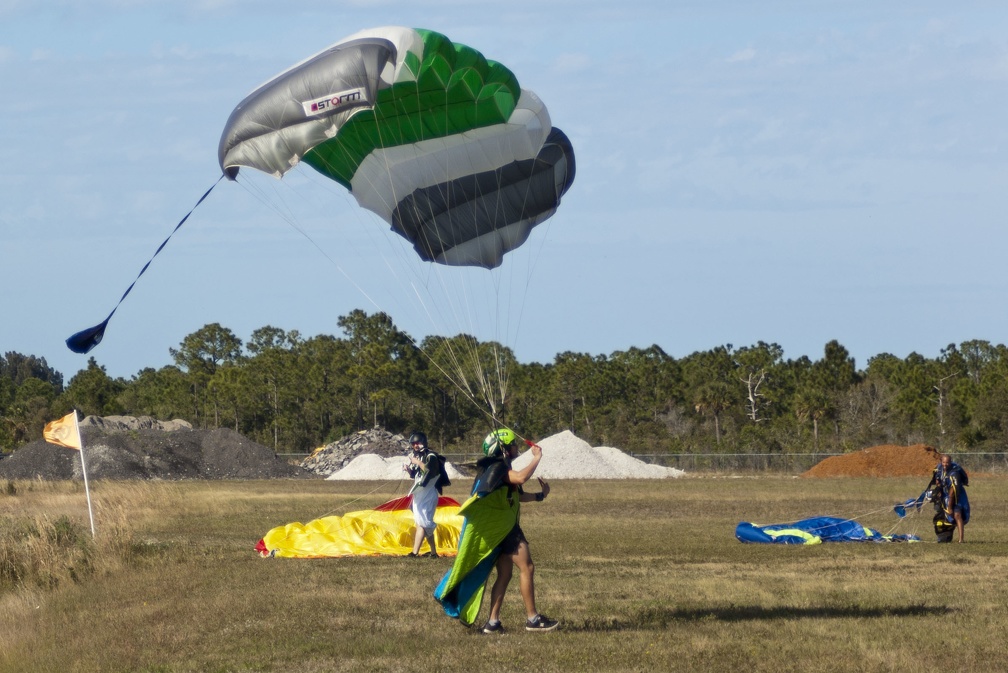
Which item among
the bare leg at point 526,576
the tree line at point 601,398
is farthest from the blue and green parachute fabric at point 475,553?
the tree line at point 601,398

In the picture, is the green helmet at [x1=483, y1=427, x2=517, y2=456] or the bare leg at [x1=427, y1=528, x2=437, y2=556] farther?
the bare leg at [x1=427, y1=528, x2=437, y2=556]

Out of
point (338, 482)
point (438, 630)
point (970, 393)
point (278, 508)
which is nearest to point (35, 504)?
point (278, 508)

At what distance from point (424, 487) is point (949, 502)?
23.8 ft

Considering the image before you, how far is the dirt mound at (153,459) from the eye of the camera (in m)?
48.4

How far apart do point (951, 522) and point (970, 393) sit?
43647 mm

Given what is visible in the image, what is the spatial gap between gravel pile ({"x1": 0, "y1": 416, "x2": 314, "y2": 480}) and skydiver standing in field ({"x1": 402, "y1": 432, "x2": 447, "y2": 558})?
35.0 metres

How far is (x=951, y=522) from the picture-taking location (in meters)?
16.6

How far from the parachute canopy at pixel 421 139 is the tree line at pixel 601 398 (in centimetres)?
4150

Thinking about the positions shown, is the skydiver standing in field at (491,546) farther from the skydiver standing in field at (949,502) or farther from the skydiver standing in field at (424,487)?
the skydiver standing in field at (949,502)

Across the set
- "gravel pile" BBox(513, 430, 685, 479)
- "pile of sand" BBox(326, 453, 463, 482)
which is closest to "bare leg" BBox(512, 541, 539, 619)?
"gravel pile" BBox(513, 430, 685, 479)

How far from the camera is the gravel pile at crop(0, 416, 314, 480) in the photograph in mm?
48362

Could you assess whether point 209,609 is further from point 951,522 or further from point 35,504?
point 35,504

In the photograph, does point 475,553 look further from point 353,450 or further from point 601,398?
point 601,398

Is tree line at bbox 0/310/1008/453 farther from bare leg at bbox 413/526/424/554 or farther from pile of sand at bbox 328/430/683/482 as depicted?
bare leg at bbox 413/526/424/554
